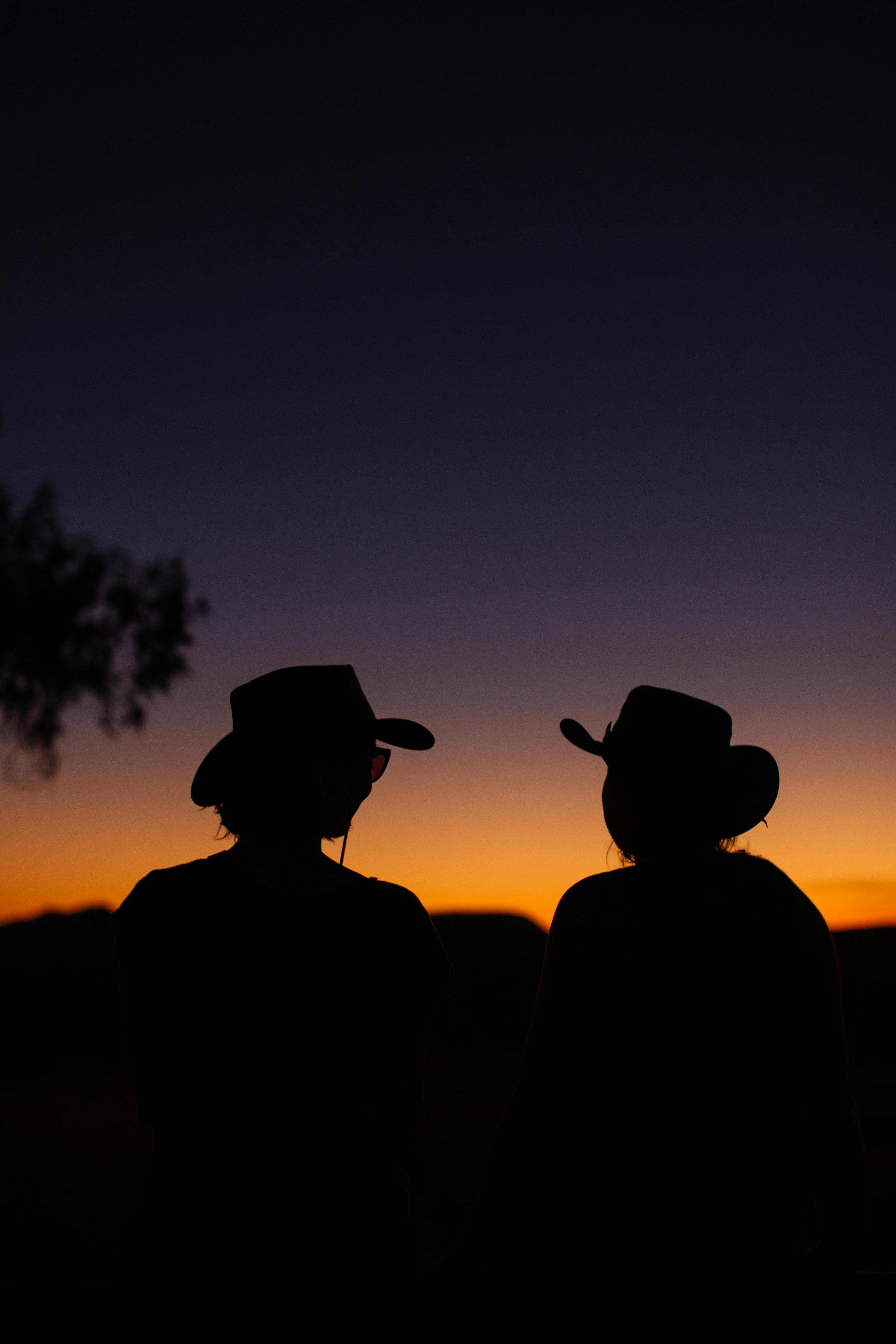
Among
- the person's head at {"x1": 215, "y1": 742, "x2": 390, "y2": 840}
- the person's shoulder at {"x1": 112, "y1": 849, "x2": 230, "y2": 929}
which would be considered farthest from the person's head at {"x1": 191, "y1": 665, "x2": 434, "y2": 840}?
the person's shoulder at {"x1": 112, "y1": 849, "x2": 230, "y2": 929}

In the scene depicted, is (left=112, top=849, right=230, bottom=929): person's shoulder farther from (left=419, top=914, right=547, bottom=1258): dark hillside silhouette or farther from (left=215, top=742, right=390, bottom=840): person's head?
(left=419, top=914, right=547, bottom=1258): dark hillside silhouette

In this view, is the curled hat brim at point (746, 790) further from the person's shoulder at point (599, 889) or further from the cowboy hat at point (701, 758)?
the person's shoulder at point (599, 889)

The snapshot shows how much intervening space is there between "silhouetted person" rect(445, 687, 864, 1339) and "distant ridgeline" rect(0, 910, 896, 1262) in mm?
2787

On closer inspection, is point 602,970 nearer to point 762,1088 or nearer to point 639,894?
point 639,894

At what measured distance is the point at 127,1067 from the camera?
41.4ft

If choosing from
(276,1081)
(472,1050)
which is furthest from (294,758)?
(472,1050)

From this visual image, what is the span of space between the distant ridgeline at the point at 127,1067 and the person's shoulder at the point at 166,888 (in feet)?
10.7

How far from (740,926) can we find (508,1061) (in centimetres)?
1234

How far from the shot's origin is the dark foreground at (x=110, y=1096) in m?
2.72

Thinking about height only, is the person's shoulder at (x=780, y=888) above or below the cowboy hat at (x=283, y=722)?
below

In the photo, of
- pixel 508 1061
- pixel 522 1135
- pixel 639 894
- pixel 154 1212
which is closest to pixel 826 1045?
pixel 639 894

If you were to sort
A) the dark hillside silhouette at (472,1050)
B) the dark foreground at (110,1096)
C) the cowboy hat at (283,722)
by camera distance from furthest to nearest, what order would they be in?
the dark hillside silhouette at (472,1050), the dark foreground at (110,1096), the cowboy hat at (283,722)

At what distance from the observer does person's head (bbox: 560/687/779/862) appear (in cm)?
184

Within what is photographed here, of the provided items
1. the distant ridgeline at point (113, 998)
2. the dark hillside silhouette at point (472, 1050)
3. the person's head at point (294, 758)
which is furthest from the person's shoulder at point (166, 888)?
the distant ridgeline at point (113, 998)
